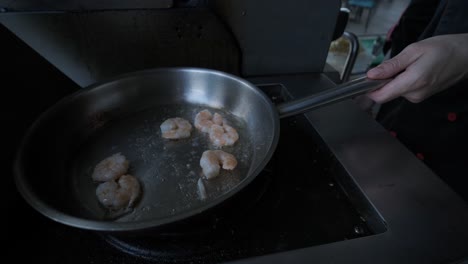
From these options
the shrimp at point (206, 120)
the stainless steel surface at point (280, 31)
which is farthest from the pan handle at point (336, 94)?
the stainless steel surface at point (280, 31)

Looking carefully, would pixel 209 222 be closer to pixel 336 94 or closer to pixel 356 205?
pixel 356 205

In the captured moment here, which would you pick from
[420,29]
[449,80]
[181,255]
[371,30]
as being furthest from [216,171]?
[371,30]

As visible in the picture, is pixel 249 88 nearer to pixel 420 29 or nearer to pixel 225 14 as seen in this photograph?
pixel 225 14

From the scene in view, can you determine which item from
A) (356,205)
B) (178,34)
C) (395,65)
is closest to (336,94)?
(395,65)

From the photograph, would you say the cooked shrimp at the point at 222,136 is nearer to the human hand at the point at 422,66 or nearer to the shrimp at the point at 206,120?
the shrimp at the point at 206,120

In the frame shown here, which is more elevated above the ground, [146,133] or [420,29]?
[420,29]
